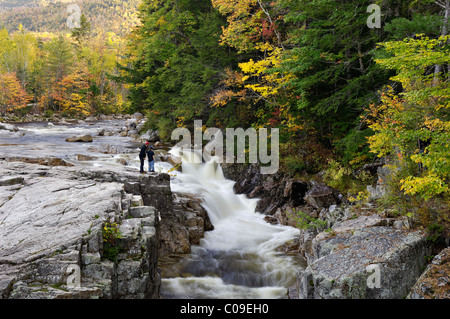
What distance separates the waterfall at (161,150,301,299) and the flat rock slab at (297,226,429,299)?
2864mm

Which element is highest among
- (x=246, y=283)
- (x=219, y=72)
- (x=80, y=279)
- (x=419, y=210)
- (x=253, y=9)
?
(x=253, y=9)

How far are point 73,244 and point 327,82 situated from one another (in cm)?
1213

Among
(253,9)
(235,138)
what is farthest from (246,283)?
(253,9)

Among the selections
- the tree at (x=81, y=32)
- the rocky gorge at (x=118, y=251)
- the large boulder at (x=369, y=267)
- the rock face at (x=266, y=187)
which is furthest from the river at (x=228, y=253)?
the tree at (x=81, y=32)

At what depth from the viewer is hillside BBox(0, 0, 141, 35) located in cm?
13989

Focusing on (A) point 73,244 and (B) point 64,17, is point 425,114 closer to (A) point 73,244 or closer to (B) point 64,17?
(A) point 73,244

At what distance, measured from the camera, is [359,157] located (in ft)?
37.2

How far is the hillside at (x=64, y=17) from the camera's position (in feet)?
459

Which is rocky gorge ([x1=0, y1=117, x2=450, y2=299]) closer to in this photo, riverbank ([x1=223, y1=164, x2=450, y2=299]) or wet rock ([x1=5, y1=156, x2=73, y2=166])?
riverbank ([x1=223, y1=164, x2=450, y2=299])

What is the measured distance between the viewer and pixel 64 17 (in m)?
144

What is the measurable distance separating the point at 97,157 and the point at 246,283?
11170 millimetres

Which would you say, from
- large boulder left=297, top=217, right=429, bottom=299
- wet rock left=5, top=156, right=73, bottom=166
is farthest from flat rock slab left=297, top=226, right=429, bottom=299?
wet rock left=5, top=156, right=73, bottom=166
